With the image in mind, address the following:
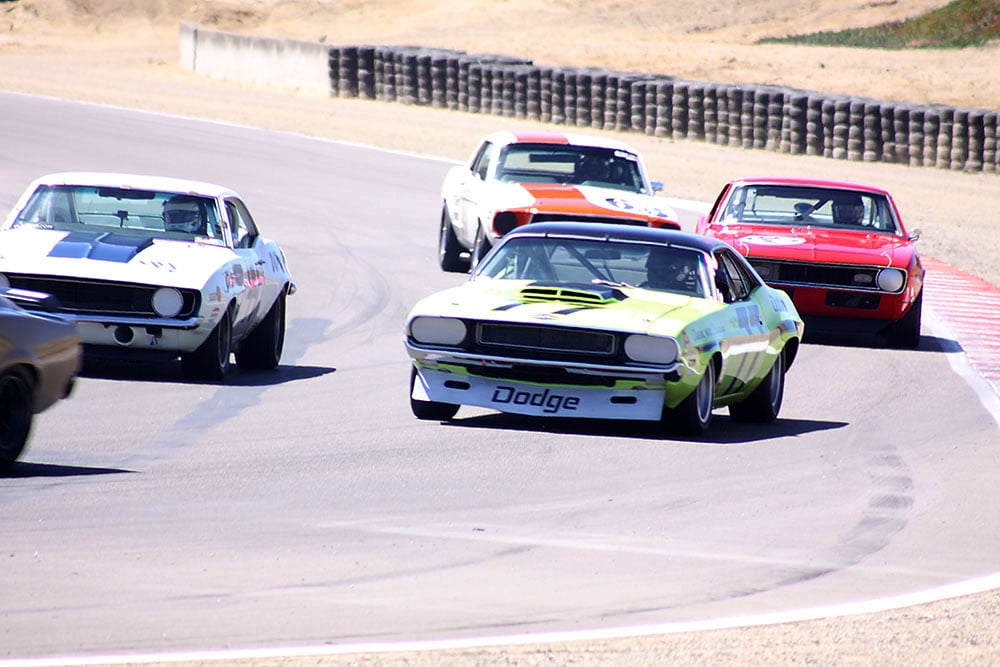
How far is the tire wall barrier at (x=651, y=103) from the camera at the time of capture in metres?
31.9

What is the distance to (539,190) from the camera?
1614 centimetres

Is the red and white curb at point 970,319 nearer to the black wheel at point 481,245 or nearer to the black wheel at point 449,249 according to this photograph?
the black wheel at point 481,245

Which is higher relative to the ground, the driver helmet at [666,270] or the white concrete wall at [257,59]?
the driver helmet at [666,270]

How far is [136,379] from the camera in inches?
439

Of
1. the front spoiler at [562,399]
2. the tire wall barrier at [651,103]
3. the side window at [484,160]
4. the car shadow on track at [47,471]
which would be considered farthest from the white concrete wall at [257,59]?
the car shadow on track at [47,471]

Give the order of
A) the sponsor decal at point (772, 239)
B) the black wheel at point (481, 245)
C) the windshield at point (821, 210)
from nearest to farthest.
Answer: the sponsor decal at point (772, 239) < the windshield at point (821, 210) < the black wheel at point (481, 245)

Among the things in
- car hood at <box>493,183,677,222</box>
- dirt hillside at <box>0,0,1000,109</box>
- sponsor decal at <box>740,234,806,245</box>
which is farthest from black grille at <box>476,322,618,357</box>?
dirt hillside at <box>0,0,1000,109</box>

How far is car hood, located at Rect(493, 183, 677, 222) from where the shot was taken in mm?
15648

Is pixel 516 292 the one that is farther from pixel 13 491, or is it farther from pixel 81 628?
pixel 81 628

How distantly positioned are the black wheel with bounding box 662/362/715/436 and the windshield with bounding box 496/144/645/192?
7100 millimetres

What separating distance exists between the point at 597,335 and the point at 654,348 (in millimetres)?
307

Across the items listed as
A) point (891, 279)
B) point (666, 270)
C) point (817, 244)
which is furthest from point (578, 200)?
point (666, 270)

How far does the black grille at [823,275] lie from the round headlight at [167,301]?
18.0 ft

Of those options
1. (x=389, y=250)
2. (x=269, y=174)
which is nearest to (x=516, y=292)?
(x=389, y=250)
